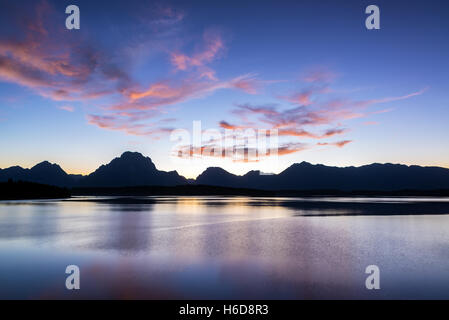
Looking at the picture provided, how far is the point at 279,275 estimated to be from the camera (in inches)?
591

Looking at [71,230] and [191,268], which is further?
[71,230]

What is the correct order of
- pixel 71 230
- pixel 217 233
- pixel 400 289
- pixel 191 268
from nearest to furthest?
pixel 400 289, pixel 191 268, pixel 217 233, pixel 71 230

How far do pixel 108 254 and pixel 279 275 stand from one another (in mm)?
10799

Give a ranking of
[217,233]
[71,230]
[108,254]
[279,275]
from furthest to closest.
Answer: [71,230]
[217,233]
[108,254]
[279,275]

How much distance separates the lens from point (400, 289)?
43.6 ft
